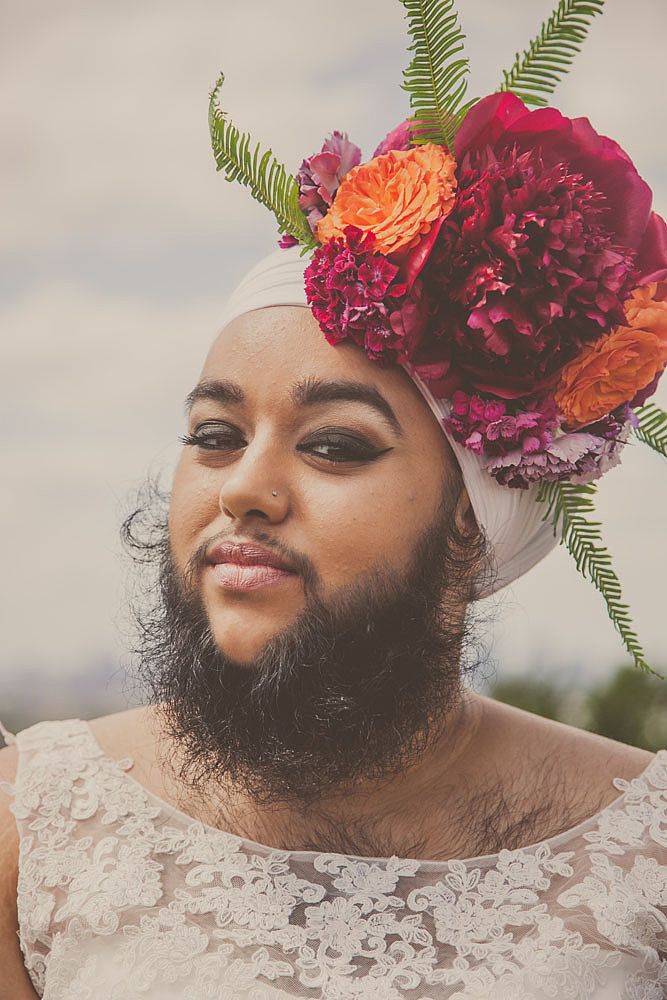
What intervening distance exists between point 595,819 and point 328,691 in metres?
0.68

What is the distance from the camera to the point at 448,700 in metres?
2.71

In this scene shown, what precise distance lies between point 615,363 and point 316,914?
4.47ft

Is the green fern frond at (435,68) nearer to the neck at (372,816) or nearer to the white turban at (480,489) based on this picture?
the white turban at (480,489)

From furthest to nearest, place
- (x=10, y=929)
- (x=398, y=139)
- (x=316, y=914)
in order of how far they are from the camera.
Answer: (x=398, y=139)
(x=10, y=929)
(x=316, y=914)

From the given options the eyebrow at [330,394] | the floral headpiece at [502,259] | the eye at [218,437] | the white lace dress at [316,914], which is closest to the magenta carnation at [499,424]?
the floral headpiece at [502,259]

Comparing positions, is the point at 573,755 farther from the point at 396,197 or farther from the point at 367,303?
the point at 396,197

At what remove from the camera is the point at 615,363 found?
8.29ft

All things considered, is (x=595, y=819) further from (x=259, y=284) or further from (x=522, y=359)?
(x=259, y=284)

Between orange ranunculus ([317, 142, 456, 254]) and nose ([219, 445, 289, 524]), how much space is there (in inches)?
20.9

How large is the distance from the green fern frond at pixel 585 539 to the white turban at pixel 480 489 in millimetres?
56

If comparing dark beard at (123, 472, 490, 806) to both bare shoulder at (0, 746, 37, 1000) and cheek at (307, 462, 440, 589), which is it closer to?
cheek at (307, 462, 440, 589)

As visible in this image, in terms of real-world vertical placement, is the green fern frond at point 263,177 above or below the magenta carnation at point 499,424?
above

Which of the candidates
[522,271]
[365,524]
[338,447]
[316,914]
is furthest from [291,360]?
[316,914]

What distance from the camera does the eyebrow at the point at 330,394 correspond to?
2428 mm
